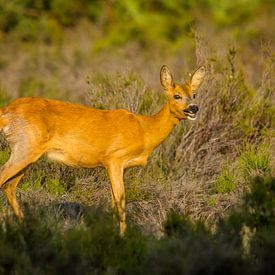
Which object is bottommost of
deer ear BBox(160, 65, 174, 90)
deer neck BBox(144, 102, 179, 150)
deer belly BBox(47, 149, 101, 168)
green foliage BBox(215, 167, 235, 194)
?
green foliage BBox(215, 167, 235, 194)

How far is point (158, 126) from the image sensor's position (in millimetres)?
10688

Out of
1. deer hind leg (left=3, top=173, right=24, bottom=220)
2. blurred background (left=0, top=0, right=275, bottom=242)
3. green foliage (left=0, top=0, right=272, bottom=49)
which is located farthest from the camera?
green foliage (left=0, top=0, right=272, bottom=49)

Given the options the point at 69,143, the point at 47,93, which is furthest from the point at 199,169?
the point at 47,93

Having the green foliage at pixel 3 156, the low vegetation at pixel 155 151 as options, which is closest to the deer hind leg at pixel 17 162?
the low vegetation at pixel 155 151

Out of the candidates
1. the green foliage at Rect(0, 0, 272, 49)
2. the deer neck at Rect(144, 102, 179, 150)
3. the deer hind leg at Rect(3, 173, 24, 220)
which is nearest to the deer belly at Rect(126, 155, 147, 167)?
the deer neck at Rect(144, 102, 179, 150)

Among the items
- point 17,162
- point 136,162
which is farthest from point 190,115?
point 17,162

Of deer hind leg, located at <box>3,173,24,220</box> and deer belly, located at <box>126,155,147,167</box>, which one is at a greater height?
deer belly, located at <box>126,155,147,167</box>

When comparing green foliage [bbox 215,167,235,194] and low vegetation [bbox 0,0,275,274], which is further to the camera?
green foliage [bbox 215,167,235,194]

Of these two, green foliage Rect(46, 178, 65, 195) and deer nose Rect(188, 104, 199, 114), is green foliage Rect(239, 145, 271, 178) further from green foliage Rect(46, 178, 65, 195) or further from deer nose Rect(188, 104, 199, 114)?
green foliage Rect(46, 178, 65, 195)

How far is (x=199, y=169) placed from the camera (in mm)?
12398

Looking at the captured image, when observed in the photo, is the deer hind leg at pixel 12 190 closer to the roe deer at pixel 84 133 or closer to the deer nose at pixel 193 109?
the roe deer at pixel 84 133

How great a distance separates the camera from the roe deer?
32.2 ft

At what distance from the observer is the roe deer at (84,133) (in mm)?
9805

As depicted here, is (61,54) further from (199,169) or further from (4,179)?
(4,179)
